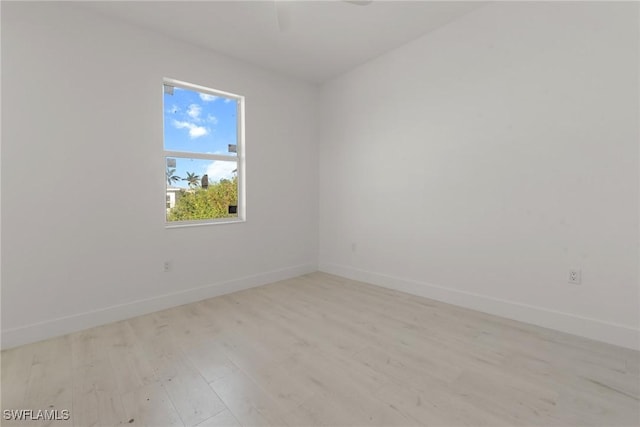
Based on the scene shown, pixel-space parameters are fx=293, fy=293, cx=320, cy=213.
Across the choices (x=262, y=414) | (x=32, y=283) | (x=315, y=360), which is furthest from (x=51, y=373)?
(x=315, y=360)

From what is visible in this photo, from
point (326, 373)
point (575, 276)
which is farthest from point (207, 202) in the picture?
point (575, 276)

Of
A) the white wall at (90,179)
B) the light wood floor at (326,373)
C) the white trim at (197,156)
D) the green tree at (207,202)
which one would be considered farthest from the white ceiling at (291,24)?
the light wood floor at (326,373)

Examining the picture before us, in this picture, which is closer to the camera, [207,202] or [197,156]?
[197,156]

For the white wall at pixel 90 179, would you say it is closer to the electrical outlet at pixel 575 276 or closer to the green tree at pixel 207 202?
the green tree at pixel 207 202

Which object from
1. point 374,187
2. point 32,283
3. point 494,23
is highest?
point 494,23

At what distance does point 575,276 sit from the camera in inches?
89.3

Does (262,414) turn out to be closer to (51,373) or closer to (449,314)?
(51,373)

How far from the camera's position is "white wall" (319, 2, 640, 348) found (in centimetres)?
210

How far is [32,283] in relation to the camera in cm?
229

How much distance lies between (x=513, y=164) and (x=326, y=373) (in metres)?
2.28

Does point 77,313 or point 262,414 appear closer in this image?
point 262,414

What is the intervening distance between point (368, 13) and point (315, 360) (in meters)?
2.91

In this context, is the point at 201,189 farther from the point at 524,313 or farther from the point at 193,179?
the point at 524,313

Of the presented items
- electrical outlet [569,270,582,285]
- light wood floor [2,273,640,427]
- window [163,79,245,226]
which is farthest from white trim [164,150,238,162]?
electrical outlet [569,270,582,285]
